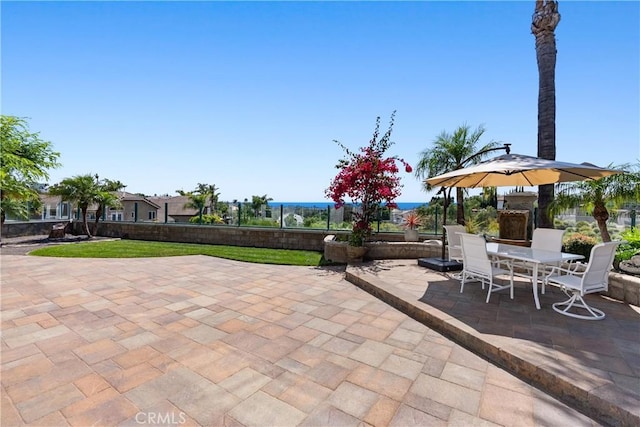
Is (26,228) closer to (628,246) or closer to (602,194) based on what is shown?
(602,194)

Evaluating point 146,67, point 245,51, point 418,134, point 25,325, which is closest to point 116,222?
point 146,67

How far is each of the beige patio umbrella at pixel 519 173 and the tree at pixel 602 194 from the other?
0.76m

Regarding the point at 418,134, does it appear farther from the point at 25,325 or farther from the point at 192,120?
the point at 25,325

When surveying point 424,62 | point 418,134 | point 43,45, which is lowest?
point 418,134

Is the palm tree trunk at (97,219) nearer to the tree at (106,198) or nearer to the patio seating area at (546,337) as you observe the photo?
the tree at (106,198)

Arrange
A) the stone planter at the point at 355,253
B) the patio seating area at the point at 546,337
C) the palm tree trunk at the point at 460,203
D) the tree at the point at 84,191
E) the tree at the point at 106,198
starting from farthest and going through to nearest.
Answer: the tree at the point at 106,198
the tree at the point at 84,191
the palm tree trunk at the point at 460,203
the stone planter at the point at 355,253
the patio seating area at the point at 546,337

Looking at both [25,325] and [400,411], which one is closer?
[400,411]

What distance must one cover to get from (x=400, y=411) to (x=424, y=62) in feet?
29.5

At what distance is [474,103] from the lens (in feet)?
30.7

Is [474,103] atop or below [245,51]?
below

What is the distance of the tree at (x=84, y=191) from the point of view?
12.4 metres

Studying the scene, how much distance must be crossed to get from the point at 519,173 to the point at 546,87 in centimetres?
360

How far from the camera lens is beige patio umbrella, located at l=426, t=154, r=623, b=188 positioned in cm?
420

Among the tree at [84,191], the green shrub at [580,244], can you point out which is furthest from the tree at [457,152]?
the tree at [84,191]
